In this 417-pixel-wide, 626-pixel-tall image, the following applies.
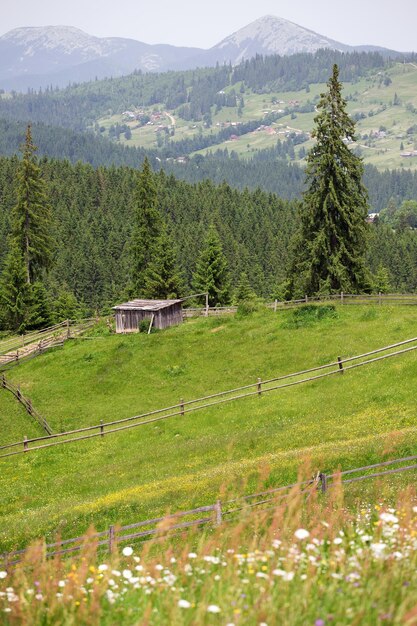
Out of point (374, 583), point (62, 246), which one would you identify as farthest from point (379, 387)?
point (62, 246)

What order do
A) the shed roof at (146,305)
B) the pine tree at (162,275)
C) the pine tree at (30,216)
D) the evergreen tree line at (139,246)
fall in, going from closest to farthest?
the shed roof at (146,305) < the pine tree at (30,216) < the pine tree at (162,275) < the evergreen tree line at (139,246)

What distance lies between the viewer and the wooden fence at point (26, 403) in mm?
A: 38031

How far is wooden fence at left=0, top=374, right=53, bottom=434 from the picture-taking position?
125ft

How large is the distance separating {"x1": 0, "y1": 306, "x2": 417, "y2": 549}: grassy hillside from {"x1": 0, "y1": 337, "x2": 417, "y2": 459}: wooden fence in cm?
45

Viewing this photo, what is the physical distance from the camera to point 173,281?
236ft

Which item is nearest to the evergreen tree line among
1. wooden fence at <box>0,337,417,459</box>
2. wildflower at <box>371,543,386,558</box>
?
wooden fence at <box>0,337,417,459</box>

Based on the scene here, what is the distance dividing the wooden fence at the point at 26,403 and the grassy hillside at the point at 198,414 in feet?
2.13

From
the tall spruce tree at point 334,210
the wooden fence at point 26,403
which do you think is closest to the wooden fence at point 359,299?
the tall spruce tree at point 334,210

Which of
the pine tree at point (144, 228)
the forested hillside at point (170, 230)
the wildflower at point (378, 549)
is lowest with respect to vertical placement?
the forested hillside at point (170, 230)

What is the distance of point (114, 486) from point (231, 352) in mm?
19993

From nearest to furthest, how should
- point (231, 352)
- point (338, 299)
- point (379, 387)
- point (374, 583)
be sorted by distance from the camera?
point (374, 583), point (379, 387), point (231, 352), point (338, 299)

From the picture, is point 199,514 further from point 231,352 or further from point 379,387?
point 231,352

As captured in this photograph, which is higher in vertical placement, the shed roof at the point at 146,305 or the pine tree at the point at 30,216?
the pine tree at the point at 30,216

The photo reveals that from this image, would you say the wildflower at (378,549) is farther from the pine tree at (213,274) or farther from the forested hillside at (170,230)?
the forested hillside at (170,230)
